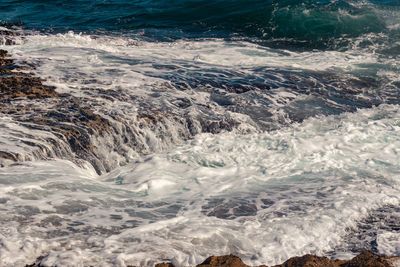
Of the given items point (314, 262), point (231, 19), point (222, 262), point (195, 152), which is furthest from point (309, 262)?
point (231, 19)

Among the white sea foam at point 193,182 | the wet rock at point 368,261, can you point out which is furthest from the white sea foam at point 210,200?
the wet rock at point 368,261

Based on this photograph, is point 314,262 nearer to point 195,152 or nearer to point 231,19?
point 195,152

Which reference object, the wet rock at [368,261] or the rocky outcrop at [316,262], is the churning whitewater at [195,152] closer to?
the rocky outcrop at [316,262]

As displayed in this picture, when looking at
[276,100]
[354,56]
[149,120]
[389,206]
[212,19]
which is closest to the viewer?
[389,206]

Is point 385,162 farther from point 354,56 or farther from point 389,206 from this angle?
point 354,56

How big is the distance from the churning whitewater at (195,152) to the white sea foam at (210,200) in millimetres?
17

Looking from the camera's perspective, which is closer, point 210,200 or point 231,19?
point 210,200

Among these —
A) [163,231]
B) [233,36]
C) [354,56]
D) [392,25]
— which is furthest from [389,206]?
[392,25]

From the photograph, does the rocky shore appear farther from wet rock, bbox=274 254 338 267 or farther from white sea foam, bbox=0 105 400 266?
white sea foam, bbox=0 105 400 266

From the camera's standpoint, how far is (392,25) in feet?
40.4

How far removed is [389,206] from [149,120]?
121 inches

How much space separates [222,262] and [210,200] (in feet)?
4.78

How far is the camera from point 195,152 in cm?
558

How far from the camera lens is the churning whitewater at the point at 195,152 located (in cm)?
346
